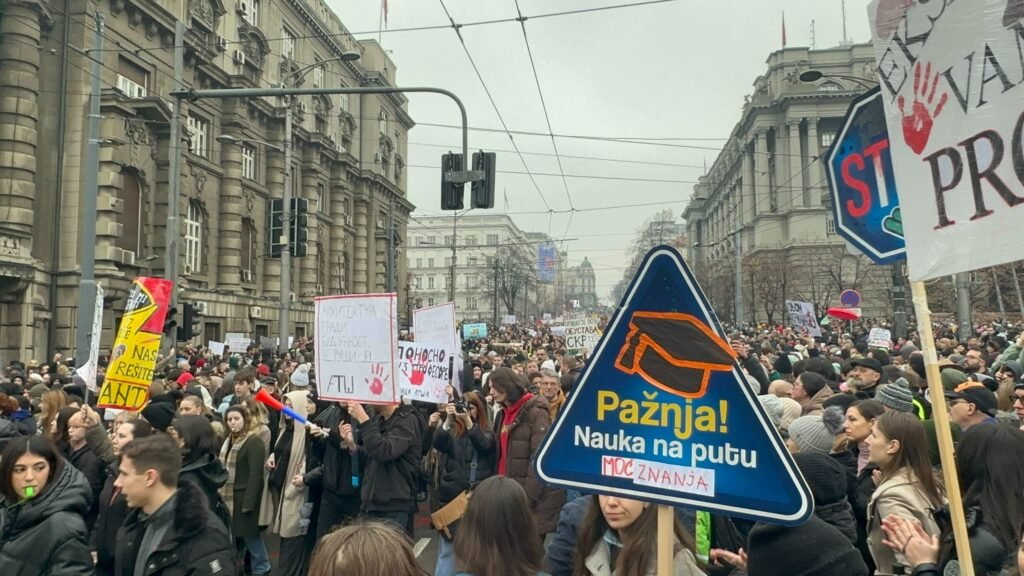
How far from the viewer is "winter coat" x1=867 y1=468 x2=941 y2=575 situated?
3.45 m

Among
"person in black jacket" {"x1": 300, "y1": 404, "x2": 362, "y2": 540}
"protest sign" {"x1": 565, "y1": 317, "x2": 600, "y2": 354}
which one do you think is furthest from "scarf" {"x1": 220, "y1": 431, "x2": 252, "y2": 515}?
"protest sign" {"x1": 565, "y1": 317, "x2": 600, "y2": 354}

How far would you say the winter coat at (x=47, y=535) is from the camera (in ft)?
11.6

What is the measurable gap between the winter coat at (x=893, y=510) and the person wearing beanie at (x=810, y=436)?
103cm

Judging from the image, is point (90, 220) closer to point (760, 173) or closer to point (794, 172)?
point (794, 172)

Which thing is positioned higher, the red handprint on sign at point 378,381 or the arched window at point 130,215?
the arched window at point 130,215

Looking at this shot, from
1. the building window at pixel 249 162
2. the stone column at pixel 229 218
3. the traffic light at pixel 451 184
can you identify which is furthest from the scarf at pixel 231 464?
the building window at pixel 249 162

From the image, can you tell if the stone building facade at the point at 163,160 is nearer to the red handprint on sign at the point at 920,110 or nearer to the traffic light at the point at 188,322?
the traffic light at the point at 188,322

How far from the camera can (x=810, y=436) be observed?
481 centimetres

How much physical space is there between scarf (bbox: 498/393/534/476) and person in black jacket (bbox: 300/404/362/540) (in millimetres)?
1192

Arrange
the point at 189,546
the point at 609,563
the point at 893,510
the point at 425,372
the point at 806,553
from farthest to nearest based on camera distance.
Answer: the point at 425,372 < the point at 893,510 < the point at 189,546 < the point at 609,563 < the point at 806,553

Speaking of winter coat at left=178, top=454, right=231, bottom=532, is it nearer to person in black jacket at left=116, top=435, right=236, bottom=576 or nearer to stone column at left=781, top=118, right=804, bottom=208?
person in black jacket at left=116, top=435, right=236, bottom=576

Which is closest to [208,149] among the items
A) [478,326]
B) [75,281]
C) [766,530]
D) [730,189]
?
[75,281]

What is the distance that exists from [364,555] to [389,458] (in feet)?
12.4

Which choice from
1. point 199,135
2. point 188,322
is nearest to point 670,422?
point 188,322
